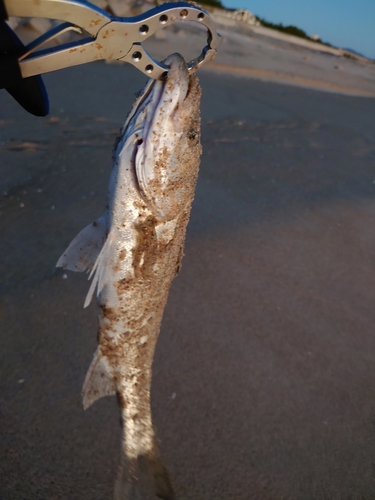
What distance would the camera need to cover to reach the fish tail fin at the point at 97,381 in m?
1.87

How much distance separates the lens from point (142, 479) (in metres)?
1.94

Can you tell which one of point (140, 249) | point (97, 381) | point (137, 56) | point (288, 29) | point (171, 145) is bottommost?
point (97, 381)

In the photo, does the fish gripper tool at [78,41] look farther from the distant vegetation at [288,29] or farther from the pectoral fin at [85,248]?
the distant vegetation at [288,29]

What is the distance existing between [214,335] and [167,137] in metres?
1.73

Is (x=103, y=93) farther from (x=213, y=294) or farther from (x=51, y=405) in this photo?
(x=51, y=405)

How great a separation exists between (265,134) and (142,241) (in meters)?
5.44

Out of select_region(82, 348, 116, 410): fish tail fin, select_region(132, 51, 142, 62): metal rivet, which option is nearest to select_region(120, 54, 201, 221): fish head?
select_region(132, 51, 142, 62): metal rivet

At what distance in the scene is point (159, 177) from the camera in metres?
1.65

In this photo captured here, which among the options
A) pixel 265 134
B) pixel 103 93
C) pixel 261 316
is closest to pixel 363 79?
pixel 265 134

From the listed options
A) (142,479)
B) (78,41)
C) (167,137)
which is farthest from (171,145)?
(142,479)

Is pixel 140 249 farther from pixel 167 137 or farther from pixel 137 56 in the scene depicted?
pixel 137 56

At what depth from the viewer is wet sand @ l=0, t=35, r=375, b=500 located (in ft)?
7.40

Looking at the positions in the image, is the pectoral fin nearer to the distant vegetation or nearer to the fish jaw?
the fish jaw

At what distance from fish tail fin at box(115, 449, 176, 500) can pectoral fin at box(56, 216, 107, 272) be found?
917mm
